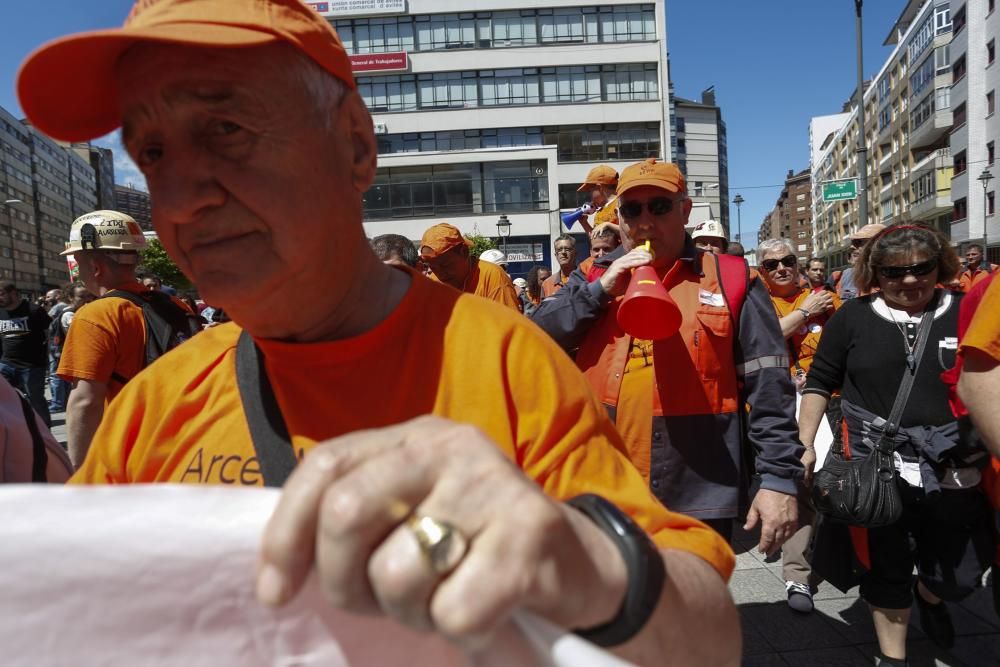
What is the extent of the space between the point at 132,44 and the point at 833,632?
13.9ft

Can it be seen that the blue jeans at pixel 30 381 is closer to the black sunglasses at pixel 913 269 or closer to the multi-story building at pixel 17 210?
the black sunglasses at pixel 913 269

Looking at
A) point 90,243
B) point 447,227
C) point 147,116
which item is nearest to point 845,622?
point 447,227

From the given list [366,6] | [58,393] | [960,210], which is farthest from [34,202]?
[960,210]

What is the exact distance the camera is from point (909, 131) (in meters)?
56.7

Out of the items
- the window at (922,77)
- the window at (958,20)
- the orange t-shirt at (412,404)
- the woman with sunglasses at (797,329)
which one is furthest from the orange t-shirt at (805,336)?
the window at (922,77)

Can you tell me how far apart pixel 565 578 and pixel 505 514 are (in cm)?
10

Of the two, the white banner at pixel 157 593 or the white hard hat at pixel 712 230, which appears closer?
the white banner at pixel 157 593

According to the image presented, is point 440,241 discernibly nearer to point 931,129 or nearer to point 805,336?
point 805,336

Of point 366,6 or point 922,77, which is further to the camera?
point 922,77

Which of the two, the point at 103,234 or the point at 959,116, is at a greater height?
the point at 959,116

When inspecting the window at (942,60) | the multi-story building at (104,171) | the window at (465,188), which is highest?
the multi-story building at (104,171)

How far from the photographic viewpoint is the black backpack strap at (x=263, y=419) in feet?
3.62

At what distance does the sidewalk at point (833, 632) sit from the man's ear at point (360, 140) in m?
3.39

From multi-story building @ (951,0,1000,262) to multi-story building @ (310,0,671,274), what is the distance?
1684cm
